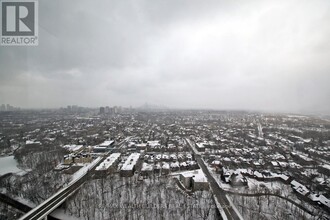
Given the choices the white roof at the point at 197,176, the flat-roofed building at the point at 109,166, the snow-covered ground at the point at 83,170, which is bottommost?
the snow-covered ground at the point at 83,170

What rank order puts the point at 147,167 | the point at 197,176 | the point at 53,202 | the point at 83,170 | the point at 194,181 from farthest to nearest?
1. the point at 147,167
2. the point at 83,170
3. the point at 197,176
4. the point at 194,181
5. the point at 53,202

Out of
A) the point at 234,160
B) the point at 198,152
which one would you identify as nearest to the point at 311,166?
the point at 234,160

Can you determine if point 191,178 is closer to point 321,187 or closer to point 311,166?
point 321,187

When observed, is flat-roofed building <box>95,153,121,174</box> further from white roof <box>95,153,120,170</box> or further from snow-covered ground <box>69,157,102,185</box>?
snow-covered ground <box>69,157,102,185</box>

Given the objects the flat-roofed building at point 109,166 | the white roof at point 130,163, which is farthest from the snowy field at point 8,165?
the white roof at point 130,163

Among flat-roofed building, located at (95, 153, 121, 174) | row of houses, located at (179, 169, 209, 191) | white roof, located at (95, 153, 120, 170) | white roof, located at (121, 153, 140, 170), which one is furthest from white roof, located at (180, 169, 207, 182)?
white roof, located at (95, 153, 120, 170)

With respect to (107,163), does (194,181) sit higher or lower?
higher

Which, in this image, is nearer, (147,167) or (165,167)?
(165,167)

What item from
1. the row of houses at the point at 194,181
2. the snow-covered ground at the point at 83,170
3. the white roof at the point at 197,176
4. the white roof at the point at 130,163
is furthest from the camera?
the white roof at the point at 130,163

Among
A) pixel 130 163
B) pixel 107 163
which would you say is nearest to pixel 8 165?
pixel 107 163

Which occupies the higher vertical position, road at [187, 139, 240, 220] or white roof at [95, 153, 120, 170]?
white roof at [95, 153, 120, 170]

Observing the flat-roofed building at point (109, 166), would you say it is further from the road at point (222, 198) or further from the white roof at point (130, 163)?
the road at point (222, 198)

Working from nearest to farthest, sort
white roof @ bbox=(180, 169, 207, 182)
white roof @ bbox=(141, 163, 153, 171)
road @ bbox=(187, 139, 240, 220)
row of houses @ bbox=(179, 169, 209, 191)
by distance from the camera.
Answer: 1. road @ bbox=(187, 139, 240, 220)
2. row of houses @ bbox=(179, 169, 209, 191)
3. white roof @ bbox=(180, 169, 207, 182)
4. white roof @ bbox=(141, 163, 153, 171)

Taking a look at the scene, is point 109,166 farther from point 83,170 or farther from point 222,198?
point 222,198
